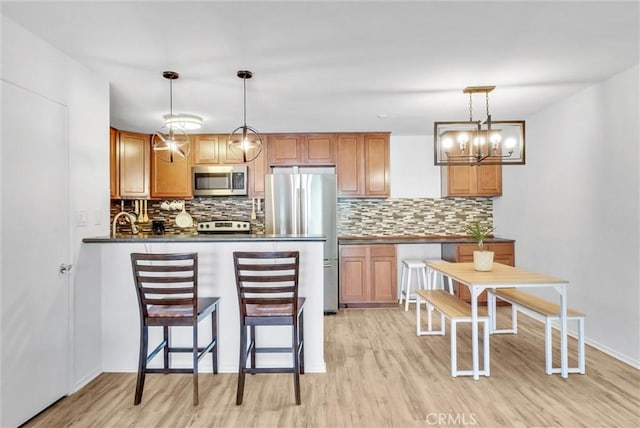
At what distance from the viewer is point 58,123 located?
7.55 feet

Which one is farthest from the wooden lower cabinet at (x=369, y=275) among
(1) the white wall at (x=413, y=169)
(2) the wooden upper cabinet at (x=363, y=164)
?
(1) the white wall at (x=413, y=169)

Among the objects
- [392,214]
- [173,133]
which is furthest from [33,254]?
[392,214]

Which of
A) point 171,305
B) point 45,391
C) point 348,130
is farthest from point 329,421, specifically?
point 348,130

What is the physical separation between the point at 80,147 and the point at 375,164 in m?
3.26

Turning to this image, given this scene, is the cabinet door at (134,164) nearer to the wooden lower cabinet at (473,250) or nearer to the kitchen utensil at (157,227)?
the kitchen utensil at (157,227)

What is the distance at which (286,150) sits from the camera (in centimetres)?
461

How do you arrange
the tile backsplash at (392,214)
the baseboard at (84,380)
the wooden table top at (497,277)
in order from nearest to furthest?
the baseboard at (84,380) < the wooden table top at (497,277) < the tile backsplash at (392,214)

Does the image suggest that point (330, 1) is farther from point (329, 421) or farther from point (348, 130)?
point (348, 130)

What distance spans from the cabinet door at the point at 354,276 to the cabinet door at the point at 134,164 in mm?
2762

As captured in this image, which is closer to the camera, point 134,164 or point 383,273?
point 383,273

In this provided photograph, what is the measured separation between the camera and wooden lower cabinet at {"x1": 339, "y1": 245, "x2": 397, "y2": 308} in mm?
4379

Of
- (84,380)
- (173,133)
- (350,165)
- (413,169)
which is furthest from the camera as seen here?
(413,169)

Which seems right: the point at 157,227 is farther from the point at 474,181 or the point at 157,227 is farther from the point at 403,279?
the point at 474,181

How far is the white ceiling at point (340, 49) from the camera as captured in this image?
190cm
